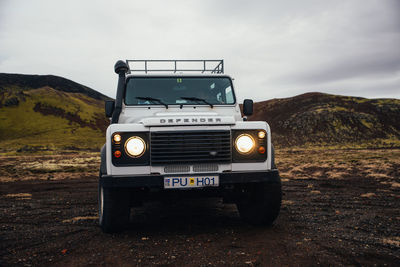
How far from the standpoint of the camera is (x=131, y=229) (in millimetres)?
4312

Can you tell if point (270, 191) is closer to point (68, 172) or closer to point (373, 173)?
point (373, 173)

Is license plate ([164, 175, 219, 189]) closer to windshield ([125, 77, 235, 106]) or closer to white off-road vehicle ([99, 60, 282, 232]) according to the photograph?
white off-road vehicle ([99, 60, 282, 232])

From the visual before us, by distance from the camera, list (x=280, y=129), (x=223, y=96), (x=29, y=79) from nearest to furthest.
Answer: (x=223, y=96)
(x=280, y=129)
(x=29, y=79)

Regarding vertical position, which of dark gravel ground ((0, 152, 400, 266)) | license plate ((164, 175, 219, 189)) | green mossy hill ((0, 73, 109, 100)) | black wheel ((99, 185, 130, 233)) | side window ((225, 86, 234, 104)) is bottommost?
dark gravel ground ((0, 152, 400, 266))

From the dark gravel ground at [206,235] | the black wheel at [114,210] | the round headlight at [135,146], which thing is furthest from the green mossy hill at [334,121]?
the round headlight at [135,146]

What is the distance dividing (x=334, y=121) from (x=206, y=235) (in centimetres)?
4141

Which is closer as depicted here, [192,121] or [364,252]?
[364,252]

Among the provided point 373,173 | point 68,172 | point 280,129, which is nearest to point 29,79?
point 280,129

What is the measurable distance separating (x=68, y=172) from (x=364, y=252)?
13924 millimetres

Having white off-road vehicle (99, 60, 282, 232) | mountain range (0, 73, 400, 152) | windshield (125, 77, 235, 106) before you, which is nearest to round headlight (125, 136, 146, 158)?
white off-road vehicle (99, 60, 282, 232)

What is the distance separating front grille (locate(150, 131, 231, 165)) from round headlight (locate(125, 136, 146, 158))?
116 millimetres

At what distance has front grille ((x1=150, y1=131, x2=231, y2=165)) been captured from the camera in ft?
11.9

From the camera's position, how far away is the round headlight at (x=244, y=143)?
149 inches

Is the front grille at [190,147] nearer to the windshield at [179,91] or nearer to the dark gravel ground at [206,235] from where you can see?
the dark gravel ground at [206,235]
